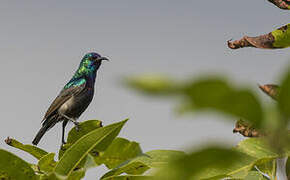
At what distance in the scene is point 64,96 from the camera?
9477 millimetres

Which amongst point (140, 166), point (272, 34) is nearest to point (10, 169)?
point (140, 166)

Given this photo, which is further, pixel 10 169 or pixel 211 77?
pixel 10 169

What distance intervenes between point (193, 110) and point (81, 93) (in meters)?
9.11

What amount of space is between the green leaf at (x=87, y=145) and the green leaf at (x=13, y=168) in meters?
0.11

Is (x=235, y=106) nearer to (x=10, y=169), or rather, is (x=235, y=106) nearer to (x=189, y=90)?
(x=189, y=90)

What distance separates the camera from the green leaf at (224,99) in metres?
0.43

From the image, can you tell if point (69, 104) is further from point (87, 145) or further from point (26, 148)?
point (87, 145)

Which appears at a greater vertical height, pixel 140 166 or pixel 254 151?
pixel 254 151

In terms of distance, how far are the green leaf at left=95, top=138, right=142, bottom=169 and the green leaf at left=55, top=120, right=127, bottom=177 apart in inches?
5.9

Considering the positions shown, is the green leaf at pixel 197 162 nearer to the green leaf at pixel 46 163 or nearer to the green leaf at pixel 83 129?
the green leaf at pixel 46 163

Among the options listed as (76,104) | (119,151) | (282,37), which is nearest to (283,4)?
(282,37)

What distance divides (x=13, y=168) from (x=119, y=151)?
45cm

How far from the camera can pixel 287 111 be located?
1.79 feet

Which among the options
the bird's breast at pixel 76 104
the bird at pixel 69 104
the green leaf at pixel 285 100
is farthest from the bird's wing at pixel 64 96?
the green leaf at pixel 285 100
